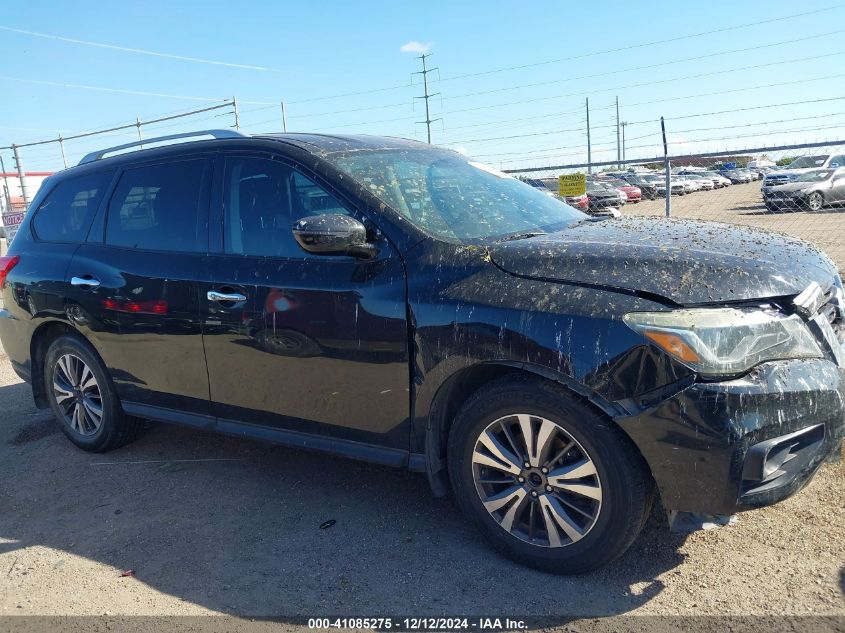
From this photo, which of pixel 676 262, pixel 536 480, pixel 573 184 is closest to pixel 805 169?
pixel 573 184

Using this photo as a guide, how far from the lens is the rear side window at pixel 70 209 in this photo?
456 centimetres

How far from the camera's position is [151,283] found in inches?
157

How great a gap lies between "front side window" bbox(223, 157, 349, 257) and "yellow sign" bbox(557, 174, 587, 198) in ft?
20.7

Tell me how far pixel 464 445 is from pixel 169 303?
1898 mm

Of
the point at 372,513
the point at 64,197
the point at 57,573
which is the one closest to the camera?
the point at 57,573

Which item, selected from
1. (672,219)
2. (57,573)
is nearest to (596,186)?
(672,219)

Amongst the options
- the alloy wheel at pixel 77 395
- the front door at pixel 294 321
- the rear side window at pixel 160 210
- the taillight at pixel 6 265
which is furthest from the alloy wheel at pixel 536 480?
the taillight at pixel 6 265

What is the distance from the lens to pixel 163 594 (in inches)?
120

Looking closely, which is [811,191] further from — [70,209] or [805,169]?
[70,209]

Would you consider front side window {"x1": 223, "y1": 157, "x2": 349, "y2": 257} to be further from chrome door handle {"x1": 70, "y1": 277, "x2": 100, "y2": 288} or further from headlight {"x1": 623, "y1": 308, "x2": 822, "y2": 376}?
headlight {"x1": 623, "y1": 308, "x2": 822, "y2": 376}

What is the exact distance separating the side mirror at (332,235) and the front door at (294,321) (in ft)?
0.27

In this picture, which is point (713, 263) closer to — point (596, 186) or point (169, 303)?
point (169, 303)

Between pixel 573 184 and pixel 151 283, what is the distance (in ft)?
21.8

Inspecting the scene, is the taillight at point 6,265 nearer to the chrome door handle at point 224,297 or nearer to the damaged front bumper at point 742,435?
the chrome door handle at point 224,297
